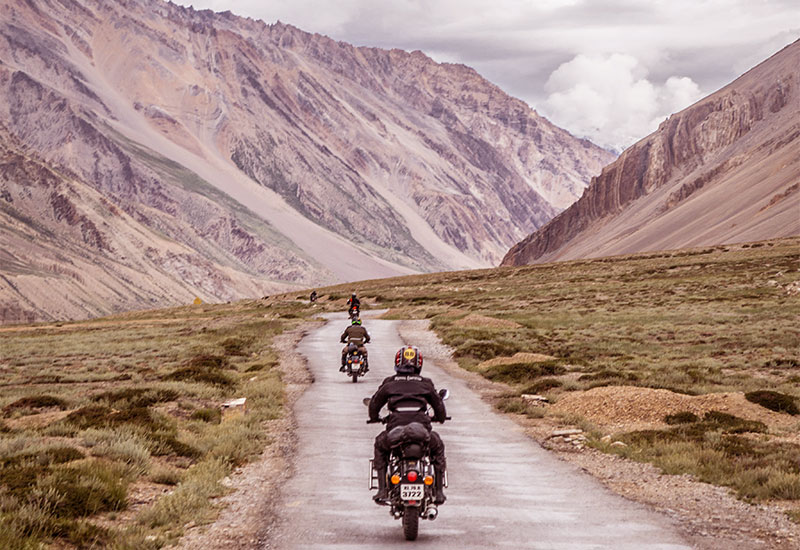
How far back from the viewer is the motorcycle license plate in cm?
989

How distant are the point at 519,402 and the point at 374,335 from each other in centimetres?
2588

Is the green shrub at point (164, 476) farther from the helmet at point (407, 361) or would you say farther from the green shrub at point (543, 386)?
the green shrub at point (543, 386)

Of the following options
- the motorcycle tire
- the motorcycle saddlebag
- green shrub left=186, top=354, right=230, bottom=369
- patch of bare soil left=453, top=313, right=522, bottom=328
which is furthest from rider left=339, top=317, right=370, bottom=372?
patch of bare soil left=453, top=313, right=522, bottom=328

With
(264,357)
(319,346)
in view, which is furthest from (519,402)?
(319,346)

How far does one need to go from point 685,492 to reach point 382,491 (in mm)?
5629

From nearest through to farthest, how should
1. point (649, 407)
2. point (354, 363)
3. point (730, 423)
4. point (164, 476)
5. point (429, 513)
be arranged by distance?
point (429, 513) → point (164, 476) → point (730, 423) → point (649, 407) → point (354, 363)

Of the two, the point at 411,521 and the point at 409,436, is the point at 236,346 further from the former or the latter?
the point at 411,521

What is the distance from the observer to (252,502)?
12141 millimetres

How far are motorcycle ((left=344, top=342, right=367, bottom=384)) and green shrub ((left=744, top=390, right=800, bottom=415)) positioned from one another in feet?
44.3

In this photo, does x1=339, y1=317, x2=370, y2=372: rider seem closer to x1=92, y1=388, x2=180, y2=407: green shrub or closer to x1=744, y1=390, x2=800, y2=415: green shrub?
x1=92, y1=388, x2=180, y2=407: green shrub

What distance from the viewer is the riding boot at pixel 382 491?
10352mm

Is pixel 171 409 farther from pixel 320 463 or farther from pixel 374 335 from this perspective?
pixel 374 335

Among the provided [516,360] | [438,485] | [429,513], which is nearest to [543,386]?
[516,360]

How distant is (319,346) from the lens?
42.6 meters
